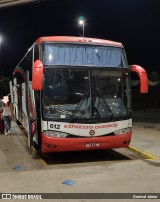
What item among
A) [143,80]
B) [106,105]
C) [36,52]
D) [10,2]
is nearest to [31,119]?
[36,52]

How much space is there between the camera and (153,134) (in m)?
14.5

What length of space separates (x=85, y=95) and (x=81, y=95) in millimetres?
104

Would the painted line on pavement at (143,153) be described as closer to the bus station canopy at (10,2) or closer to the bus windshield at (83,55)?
the bus windshield at (83,55)

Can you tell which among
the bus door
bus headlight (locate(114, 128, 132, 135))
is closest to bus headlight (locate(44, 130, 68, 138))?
the bus door

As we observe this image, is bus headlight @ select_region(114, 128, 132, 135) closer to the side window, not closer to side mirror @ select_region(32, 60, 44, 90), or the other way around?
side mirror @ select_region(32, 60, 44, 90)

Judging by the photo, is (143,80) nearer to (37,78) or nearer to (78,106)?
(78,106)

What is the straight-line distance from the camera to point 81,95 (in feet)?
29.8

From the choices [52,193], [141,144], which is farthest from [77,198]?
[141,144]

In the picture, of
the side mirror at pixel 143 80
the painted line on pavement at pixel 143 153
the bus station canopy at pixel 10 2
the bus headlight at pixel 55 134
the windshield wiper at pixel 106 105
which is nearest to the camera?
the bus headlight at pixel 55 134

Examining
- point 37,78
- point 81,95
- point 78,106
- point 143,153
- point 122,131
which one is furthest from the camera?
point 143,153

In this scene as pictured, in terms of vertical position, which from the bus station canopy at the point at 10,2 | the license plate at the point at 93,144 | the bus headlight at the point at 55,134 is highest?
the bus station canopy at the point at 10,2

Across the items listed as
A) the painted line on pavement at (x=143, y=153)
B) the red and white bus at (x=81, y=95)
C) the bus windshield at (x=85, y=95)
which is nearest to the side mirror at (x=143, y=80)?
the red and white bus at (x=81, y=95)

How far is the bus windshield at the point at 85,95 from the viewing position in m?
8.91

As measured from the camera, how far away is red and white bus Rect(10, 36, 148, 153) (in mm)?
8820
